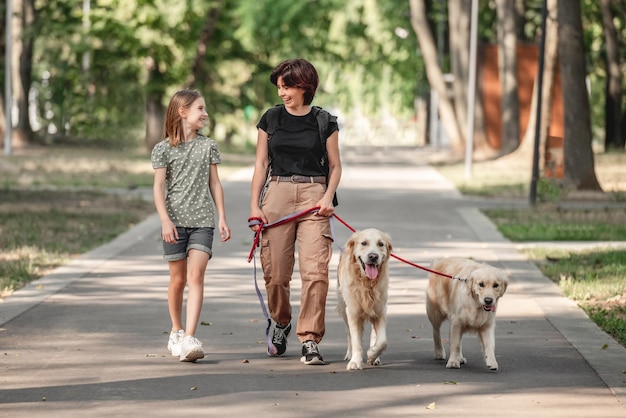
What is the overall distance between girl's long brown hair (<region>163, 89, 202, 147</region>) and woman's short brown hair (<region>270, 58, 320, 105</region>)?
56cm

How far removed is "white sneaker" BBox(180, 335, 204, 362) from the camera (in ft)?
28.1

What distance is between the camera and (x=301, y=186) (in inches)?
344

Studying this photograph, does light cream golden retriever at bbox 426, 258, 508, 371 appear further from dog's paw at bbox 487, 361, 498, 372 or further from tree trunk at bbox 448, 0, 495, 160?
tree trunk at bbox 448, 0, 495, 160

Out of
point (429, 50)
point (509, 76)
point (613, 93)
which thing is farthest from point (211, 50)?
Answer: point (613, 93)

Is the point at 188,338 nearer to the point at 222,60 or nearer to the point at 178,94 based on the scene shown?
the point at 178,94

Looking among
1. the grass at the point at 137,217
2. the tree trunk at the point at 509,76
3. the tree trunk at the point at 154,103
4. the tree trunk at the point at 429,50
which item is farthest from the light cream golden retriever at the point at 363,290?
the tree trunk at the point at 154,103

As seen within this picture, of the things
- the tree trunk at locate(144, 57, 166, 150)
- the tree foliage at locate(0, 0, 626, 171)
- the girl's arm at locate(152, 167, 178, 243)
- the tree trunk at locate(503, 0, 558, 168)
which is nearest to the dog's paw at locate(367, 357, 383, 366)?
the girl's arm at locate(152, 167, 178, 243)

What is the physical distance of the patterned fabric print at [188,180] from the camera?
28.8ft

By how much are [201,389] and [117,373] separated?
2.52ft

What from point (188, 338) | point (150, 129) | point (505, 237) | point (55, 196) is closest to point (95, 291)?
point (188, 338)

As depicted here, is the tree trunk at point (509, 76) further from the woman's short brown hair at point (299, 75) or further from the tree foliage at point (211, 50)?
the woman's short brown hair at point (299, 75)

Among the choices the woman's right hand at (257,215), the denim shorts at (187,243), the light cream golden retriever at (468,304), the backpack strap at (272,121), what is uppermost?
the backpack strap at (272,121)

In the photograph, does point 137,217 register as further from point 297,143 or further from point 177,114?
point 297,143

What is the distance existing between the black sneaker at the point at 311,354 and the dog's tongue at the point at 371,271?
2.20 feet
